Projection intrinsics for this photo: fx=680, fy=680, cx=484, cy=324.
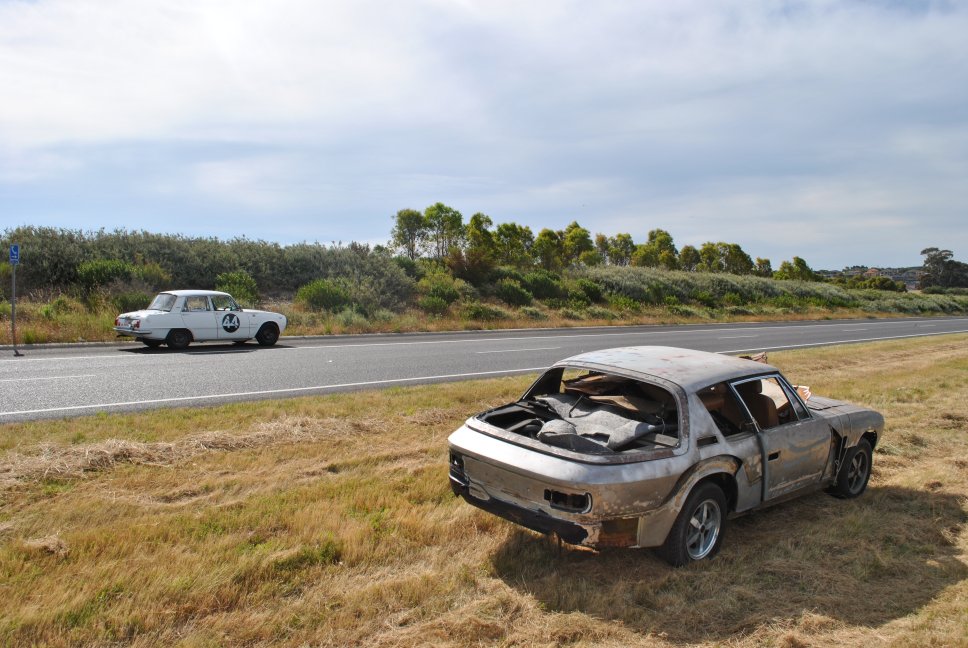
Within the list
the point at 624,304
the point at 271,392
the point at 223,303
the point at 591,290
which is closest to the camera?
the point at 271,392

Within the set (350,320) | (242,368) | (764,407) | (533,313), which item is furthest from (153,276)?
(764,407)

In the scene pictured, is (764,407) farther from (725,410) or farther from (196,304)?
(196,304)

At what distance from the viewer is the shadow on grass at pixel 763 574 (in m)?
4.03

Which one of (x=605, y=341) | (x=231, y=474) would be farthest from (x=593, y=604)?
(x=605, y=341)

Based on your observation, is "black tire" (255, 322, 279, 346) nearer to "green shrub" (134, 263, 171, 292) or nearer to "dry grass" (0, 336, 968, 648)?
"green shrub" (134, 263, 171, 292)

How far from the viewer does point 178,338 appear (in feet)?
53.2

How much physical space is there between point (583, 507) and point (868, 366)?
15382 millimetres

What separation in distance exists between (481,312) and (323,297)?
25.6ft

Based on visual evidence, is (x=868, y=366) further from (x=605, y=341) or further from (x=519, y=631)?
(x=519, y=631)

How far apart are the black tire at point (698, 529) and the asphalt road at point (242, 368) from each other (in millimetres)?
7317

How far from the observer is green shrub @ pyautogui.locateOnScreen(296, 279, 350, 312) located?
27.2m

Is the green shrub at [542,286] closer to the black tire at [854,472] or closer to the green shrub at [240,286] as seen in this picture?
the green shrub at [240,286]

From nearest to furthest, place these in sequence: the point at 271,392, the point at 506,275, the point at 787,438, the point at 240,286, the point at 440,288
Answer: the point at 787,438, the point at 271,392, the point at 240,286, the point at 440,288, the point at 506,275

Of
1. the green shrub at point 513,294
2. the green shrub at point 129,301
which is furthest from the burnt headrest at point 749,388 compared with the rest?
the green shrub at point 513,294
